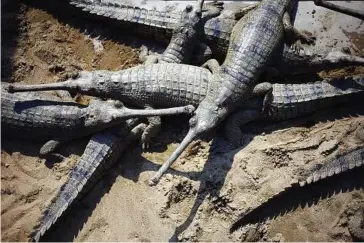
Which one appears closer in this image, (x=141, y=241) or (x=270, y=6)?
(x=141, y=241)

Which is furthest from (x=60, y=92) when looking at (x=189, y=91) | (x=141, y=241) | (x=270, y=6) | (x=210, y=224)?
(x=270, y=6)

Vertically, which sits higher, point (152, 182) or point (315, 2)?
point (315, 2)

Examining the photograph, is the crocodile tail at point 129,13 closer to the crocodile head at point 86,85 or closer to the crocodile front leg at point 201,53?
the crocodile front leg at point 201,53

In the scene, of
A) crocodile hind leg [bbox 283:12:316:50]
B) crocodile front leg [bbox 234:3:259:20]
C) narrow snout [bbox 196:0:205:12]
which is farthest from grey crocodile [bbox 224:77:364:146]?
narrow snout [bbox 196:0:205:12]

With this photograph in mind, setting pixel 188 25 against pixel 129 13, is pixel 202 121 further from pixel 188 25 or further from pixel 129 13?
pixel 129 13

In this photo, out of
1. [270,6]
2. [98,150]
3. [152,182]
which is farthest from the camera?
[270,6]

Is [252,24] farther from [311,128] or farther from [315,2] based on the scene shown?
[311,128]

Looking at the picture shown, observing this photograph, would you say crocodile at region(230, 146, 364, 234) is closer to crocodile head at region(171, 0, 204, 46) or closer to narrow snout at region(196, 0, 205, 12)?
crocodile head at region(171, 0, 204, 46)

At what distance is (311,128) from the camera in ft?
18.0

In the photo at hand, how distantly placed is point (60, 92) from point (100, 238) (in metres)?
2.08

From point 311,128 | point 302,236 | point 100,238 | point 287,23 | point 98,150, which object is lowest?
point 100,238

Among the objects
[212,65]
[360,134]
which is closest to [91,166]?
[212,65]

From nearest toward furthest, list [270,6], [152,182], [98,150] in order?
[152,182] < [98,150] < [270,6]

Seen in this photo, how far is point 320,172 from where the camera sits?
5.04m
